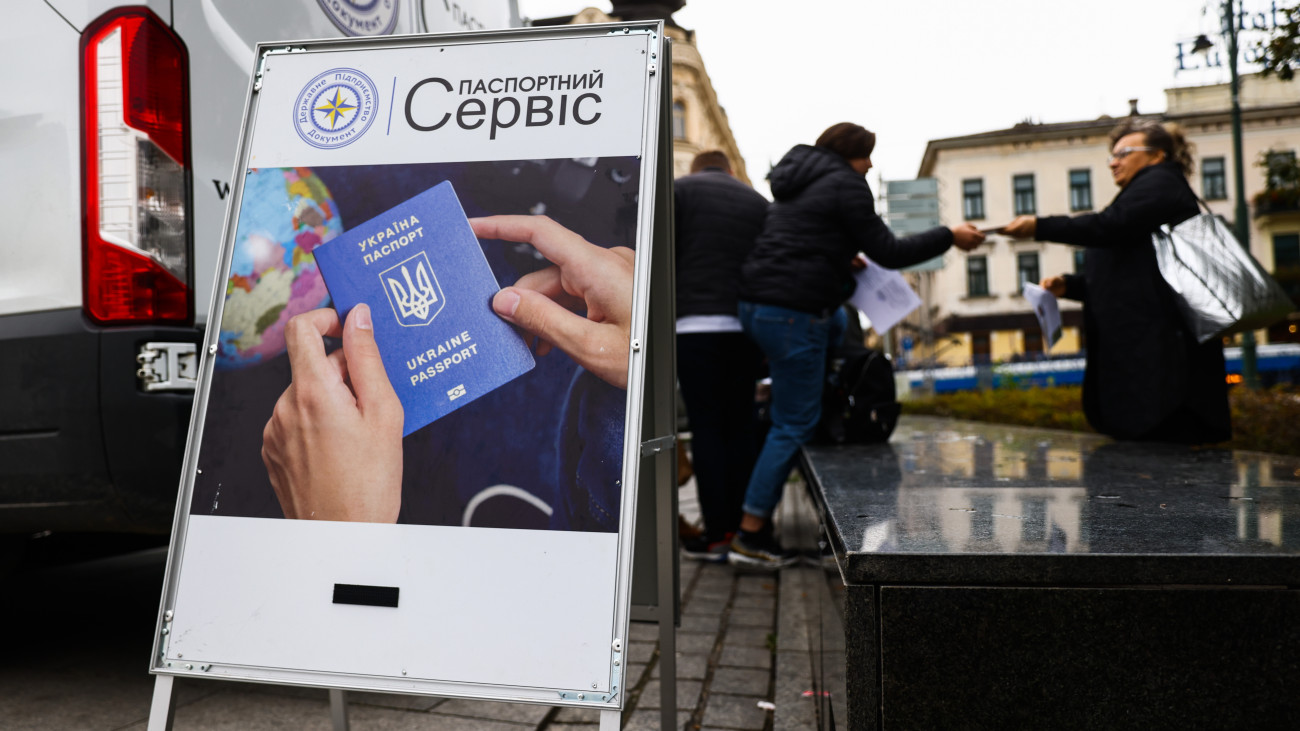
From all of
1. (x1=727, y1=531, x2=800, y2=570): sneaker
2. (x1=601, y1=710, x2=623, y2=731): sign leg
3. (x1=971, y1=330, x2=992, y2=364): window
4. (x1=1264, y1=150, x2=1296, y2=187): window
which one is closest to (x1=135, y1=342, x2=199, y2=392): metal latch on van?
(x1=601, y1=710, x2=623, y2=731): sign leg

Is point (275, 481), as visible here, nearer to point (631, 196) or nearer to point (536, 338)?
point (536, 338)

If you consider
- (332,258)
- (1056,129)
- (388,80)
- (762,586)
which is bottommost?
(762,586)

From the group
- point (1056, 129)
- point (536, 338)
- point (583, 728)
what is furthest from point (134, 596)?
point (1056, 129)

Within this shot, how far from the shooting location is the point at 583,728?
2695mm

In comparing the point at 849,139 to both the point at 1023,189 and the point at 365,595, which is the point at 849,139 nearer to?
the point at 365,595

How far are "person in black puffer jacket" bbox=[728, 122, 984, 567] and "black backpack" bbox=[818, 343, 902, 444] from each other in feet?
1.99

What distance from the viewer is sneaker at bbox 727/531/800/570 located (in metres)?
4.68

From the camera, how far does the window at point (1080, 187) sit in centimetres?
4969

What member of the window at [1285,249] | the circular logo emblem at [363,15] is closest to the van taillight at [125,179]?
the circular logo emblem at [363,15]

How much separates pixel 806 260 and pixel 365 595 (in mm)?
2864

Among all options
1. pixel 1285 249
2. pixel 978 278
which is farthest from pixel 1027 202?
pixel 1285 249

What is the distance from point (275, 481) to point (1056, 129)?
179 ft

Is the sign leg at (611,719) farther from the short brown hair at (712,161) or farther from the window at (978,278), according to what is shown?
the window at (978,278)

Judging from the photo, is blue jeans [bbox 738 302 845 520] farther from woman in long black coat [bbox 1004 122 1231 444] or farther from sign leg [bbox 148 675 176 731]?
sign leg [bbox 148 675 176 731]
